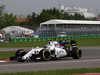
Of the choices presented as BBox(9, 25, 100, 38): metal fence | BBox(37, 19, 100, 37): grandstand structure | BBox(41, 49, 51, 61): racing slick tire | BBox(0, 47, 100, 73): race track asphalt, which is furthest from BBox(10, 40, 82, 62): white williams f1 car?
BBox(37, 19, 100, 37): grandstand structure

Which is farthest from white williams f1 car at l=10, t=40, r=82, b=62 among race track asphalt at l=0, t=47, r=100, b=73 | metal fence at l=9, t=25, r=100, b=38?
metal fence at l=9, t=25, r=100, b=38

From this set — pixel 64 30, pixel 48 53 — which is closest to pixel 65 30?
pixel 64 30

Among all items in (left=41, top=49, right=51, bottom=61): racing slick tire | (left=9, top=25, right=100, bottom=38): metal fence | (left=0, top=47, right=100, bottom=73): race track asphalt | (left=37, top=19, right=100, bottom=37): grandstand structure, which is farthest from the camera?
(left=37, top=19, right=100, bottom=37): grandstand structure

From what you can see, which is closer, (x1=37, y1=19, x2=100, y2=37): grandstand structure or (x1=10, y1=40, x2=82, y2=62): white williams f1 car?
(x1=10, y1=40, x2=82, y2=62): white williams f1 car

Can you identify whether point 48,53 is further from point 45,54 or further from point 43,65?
point 43,65

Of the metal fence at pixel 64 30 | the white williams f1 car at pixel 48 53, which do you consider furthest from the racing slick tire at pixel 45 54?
the metal fence at pixel 64 30

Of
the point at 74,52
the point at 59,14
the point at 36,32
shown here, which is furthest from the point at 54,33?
the point at 59,14

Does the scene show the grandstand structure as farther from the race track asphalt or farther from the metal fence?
the race track asphalt

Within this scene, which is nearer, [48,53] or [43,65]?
[43,65]

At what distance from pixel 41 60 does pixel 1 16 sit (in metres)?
82.0

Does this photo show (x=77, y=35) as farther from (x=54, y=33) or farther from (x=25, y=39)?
(x=25, y=39)

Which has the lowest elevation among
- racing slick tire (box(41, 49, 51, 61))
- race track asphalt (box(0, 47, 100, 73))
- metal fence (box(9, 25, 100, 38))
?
race track asphalt (box(0, 47, 100, 73))

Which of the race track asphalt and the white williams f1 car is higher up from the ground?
the white williams f1 car

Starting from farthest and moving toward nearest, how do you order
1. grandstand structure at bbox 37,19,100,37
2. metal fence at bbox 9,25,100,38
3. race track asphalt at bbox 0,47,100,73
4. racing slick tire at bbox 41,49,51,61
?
1. grandstand structure at bbox 37,19,100,37
2. metal fence at bbox 9,25,100,38
3. racing slick tire at bbox 41,49,51,61
4. race track asphalt at bbox 0,47,100,73
